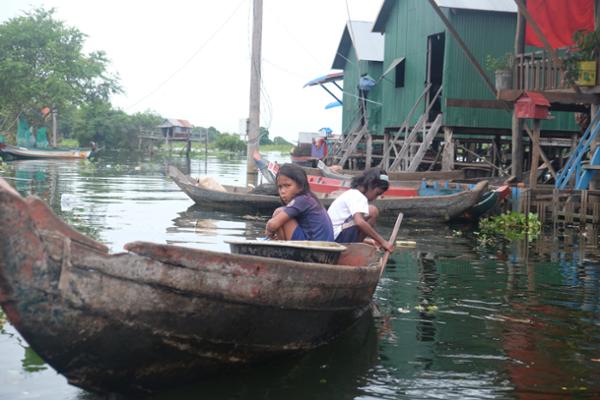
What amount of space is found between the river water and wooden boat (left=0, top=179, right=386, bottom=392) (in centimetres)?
35

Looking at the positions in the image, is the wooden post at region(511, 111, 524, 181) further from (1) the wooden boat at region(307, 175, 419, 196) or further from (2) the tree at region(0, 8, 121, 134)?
(2) the tree at region(0, 8, 121, 134)

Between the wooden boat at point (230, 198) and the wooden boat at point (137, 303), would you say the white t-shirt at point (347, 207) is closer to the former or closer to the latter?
the wooden boat at point (137, 303)

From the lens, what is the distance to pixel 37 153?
4241cm

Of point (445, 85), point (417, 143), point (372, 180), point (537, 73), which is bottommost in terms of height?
point (372, 180)

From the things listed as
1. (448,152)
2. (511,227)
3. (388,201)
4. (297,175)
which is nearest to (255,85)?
(448,152)

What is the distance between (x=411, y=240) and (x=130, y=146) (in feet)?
184

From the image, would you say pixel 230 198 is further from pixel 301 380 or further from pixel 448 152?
pixel 301 380

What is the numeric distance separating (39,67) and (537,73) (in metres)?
43.9

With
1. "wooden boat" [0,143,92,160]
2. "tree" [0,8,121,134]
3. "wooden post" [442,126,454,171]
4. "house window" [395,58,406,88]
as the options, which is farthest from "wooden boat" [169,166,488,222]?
"tree" [0,8,121,134]

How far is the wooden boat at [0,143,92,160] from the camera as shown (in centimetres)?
4022

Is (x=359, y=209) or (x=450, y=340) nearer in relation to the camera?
(x=450, y=340)

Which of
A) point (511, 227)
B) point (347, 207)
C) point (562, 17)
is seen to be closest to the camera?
point (347, 207)

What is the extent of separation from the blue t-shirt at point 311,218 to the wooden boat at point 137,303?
3.18 feet

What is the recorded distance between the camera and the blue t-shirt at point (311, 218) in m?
5.97
